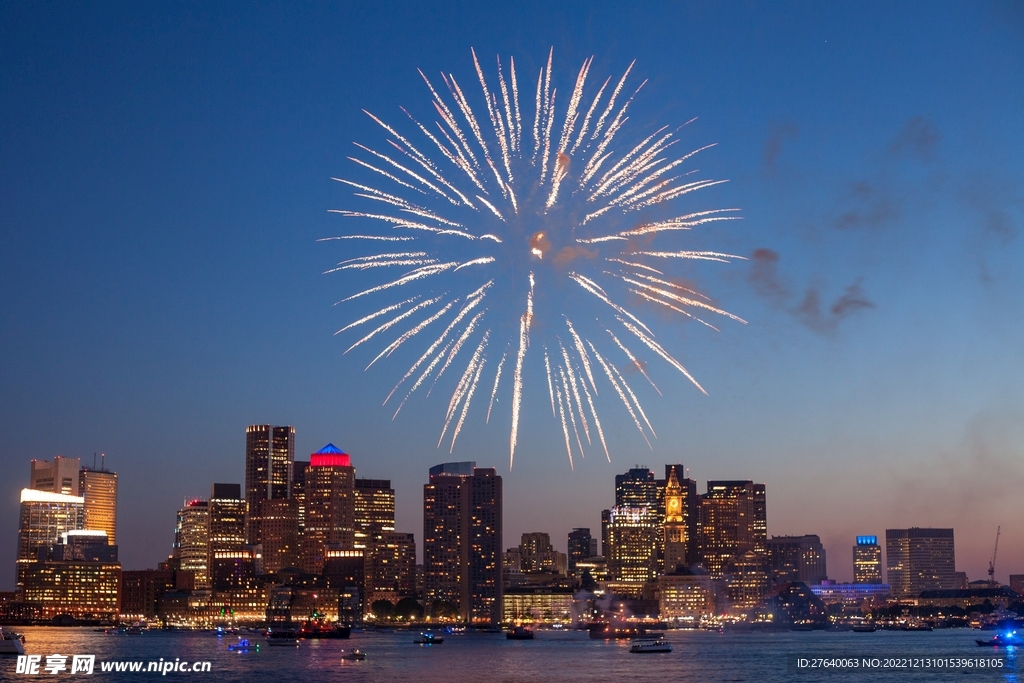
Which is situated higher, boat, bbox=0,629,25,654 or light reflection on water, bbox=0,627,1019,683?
boat, bbox=0,629,25,654

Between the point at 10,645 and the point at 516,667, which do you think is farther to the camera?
the point at 10,645

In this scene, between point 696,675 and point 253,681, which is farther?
point 696,675

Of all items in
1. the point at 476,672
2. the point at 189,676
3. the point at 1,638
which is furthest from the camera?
the point at 1,638

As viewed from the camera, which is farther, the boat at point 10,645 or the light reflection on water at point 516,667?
the boat at point 10,645

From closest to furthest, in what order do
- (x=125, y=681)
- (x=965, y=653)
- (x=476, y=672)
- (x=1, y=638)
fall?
(x=125, y=681), (x=476, y=672), (x=1, y=638), (x=965, y=653)

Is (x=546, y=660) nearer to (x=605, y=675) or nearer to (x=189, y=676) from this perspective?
(x=605, y=675)

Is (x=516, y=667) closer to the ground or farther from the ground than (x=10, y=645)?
closer to the ground

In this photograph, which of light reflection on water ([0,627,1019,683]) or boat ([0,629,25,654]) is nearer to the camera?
light reflection on water ([0,627,1019,683])

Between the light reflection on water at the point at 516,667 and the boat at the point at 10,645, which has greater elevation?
the boat at the point at 10,645

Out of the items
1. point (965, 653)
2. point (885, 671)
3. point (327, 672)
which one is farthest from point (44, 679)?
point (965, 653)
